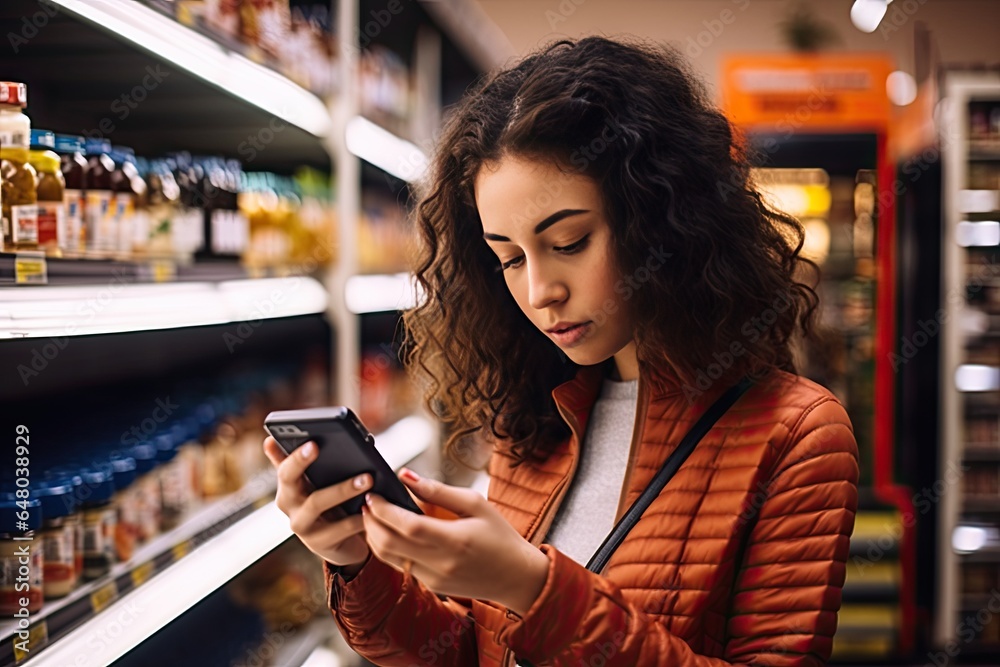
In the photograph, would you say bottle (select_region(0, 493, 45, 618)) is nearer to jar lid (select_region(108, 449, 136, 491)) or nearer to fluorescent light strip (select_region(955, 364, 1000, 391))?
jar lid (select_region(108, 449, 136, 491))

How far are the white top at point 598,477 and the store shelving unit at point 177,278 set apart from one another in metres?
0.82

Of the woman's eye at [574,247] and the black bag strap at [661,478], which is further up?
the woman's eye at [574,247]

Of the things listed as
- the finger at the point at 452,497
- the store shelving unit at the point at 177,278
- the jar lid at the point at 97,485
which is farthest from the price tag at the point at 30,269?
the finger at the point at 452,497

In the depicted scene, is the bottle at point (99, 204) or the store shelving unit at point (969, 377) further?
the store shelving unit at point (969, 377)

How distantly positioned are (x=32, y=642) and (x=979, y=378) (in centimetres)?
485

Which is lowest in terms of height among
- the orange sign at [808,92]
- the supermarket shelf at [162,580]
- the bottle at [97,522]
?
the supermarket shelf at [162,580]

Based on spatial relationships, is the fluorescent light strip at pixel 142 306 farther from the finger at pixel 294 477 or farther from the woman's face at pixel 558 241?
the woman's face at pixel 558 241

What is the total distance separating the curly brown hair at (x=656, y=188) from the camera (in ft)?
4.35

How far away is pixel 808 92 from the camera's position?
5.16 metres

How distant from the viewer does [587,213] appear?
1.31m

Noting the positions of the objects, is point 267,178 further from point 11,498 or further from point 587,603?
point 587,603

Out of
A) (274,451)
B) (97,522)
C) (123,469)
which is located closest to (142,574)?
(97,522)

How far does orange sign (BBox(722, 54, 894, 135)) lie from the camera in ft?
16.7

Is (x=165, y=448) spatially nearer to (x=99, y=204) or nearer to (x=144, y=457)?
(x=144, y=457)
